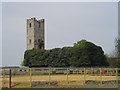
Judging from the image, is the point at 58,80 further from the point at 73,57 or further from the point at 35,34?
the point at 35,34

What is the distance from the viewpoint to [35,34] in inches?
2112

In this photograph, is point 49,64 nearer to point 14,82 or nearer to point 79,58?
point 79,58

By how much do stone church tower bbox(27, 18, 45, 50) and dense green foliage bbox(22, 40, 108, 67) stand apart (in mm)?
14287

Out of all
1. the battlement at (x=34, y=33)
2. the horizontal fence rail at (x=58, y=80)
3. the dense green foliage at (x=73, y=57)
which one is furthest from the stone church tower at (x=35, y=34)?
the horizontal fence rail at (x=58, y=80)

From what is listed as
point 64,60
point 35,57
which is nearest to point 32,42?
point 35,57

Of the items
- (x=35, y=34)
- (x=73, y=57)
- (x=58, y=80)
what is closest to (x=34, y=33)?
(x=35, y=34)

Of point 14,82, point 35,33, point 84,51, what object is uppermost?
point 35,33

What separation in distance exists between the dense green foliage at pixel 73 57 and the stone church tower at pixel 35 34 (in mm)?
14287

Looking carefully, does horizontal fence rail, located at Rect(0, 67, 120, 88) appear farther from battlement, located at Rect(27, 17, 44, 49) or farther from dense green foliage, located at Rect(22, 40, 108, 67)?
battlement, located at Rect(27, 17, 44, 49)

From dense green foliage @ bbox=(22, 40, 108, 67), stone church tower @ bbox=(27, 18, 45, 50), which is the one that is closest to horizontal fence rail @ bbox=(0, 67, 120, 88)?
dense green foliage @ bbox=(22, 40, 108, 67)

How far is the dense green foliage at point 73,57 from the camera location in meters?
35.1

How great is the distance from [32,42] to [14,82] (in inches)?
1522

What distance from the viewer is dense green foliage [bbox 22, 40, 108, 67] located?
3512cm

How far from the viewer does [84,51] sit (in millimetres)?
35656
